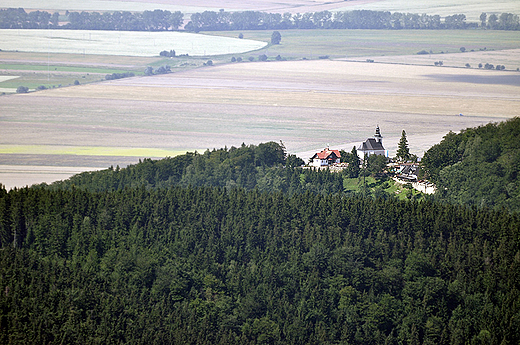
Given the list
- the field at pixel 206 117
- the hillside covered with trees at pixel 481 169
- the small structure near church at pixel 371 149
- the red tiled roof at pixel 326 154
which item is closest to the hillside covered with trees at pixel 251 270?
the hillside covered with trees at pixel 481 169

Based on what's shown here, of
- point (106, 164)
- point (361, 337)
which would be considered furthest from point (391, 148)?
point (361, 337)

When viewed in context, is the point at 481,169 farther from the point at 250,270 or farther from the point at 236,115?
the point at 236,115

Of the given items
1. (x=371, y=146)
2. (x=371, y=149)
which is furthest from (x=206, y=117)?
(x=371, y=149)

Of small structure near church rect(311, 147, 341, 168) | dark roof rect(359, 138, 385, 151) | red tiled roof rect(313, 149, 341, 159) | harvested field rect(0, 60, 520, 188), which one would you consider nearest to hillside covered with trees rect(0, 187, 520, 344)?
small structure near church rect(311, 147, 341, 168)

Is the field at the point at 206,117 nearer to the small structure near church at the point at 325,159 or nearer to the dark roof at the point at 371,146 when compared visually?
the small structure near church at the point at 325,159

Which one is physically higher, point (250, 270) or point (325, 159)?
point (325, 159)

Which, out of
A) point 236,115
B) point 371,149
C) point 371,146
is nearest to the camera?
point 371,149
